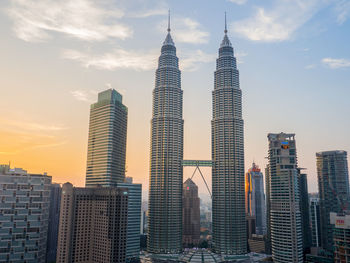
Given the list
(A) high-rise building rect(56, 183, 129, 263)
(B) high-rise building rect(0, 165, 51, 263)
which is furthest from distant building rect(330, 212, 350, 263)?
(B) high-rise building rect(0, 165, 51, 263)

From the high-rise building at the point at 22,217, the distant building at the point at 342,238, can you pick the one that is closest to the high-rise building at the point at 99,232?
the high-rise building at the point at 22,217

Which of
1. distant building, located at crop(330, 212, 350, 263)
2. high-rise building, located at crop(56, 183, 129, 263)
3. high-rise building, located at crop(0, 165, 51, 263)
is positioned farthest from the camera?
high-rise building, located at crop(56, 183, 129, 263)

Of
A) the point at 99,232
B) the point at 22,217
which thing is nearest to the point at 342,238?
the point at 99,232

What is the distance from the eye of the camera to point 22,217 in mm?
141500

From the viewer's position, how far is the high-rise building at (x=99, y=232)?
18225 cm

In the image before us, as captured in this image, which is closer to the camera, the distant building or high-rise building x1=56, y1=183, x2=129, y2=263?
the distant building

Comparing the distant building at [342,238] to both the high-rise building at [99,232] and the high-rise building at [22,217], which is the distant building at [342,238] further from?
the high-rise building at [22,217]

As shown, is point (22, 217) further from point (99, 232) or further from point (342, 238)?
point (342, 238)

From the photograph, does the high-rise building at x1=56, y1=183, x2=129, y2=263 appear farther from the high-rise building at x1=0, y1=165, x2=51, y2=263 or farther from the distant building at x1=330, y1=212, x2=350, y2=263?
the distant building at x1=330, y1=212, x2=350, y2=263

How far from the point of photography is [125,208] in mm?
188750

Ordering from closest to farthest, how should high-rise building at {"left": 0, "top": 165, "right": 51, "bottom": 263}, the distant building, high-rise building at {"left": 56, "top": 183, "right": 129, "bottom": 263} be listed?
high-rise building at {"left": 0, "top": 165, "right": 51, "bottom": 263} → the distant building → high-rise building at {"left": 56, "top": 183, "right": 129, "bottom": 263}

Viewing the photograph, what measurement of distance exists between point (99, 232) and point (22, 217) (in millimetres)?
60351

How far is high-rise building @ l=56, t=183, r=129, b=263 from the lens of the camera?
182250mm

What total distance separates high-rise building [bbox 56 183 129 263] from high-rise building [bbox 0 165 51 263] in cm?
4436
